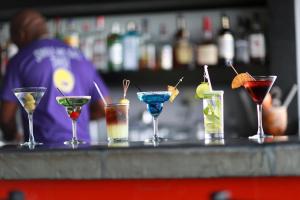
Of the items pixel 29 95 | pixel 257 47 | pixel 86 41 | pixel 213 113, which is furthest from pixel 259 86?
pixel 86 41

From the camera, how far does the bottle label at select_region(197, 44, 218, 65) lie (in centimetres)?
375

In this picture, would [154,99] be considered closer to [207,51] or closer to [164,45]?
[207,51]

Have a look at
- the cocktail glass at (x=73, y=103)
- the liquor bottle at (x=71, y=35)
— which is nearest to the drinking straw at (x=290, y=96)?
the liquor bottle at (x=71, y=35)

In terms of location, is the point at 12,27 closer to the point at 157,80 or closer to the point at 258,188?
the point at 157,80

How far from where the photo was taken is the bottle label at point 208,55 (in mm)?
3748

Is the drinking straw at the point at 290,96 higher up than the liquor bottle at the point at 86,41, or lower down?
lower down

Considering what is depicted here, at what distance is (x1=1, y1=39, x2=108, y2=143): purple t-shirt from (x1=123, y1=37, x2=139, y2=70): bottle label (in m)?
0.82

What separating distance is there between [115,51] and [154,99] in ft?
6.52

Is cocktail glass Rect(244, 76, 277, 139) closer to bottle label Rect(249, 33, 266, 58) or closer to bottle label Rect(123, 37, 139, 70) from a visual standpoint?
bottle label Rect(249, 33, 266, 58)

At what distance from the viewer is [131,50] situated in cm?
386

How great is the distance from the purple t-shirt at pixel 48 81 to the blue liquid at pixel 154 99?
1.11 meters

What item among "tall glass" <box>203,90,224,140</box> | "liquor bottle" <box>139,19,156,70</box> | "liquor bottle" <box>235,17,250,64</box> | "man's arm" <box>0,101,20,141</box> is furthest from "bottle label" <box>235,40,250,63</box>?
"tall glass" <box>203,90,224,140</box>

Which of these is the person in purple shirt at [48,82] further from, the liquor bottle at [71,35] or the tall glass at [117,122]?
the tall glass at [117,122]

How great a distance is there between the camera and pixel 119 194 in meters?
1.64
